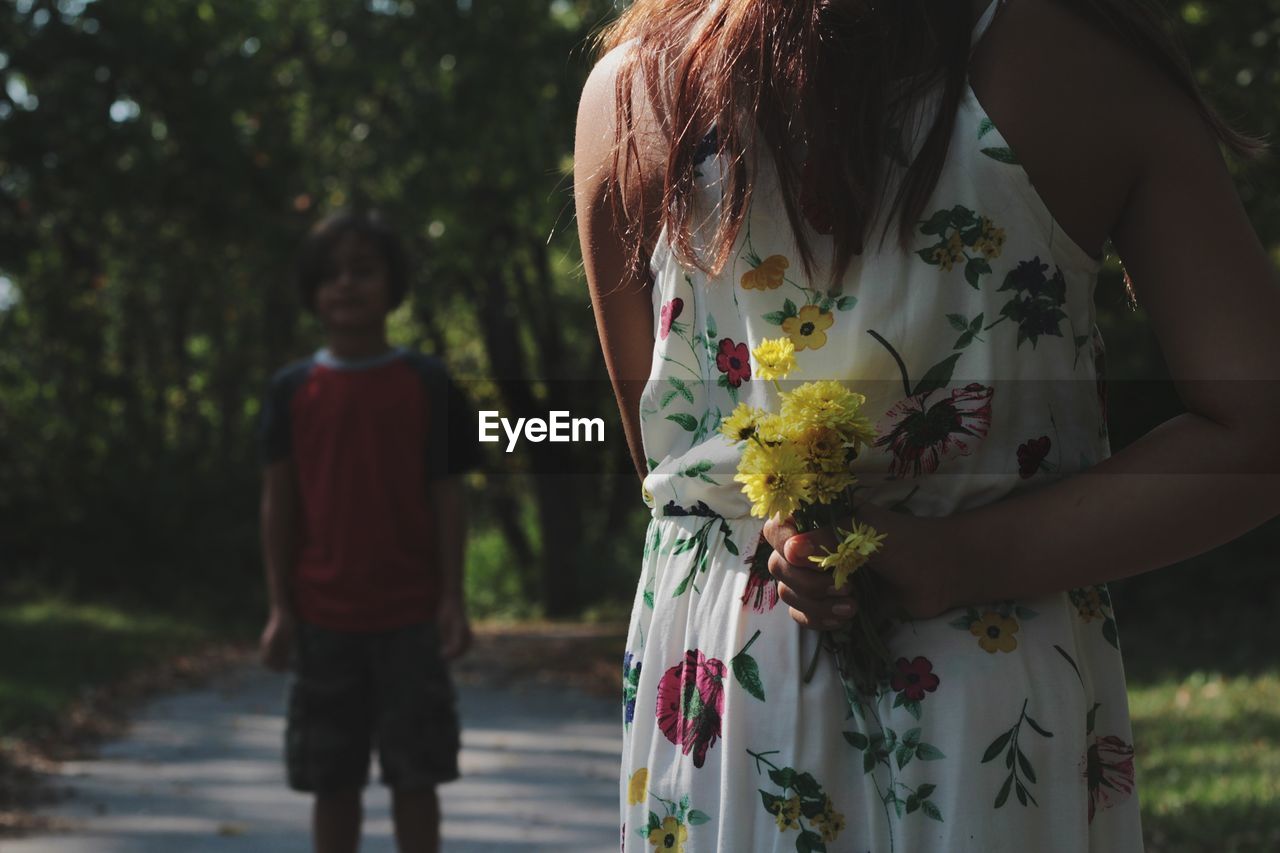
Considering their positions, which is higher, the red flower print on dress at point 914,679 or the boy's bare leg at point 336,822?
the red flower print on dress at point 914,679

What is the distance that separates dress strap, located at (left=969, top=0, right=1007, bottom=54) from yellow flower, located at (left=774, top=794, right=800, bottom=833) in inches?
28.0

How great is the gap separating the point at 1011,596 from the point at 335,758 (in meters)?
3.42

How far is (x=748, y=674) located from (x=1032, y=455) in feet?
1.12

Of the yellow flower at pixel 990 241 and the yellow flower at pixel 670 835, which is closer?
the yellow flower at pixel 990 241

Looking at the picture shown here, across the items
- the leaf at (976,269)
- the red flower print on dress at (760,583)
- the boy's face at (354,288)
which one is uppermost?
the boy's face at (354,288)

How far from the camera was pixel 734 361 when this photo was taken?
159 centimetres

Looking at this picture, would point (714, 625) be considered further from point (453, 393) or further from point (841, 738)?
point (453, 393)

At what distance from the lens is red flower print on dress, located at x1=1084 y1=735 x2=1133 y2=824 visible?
1482 mm

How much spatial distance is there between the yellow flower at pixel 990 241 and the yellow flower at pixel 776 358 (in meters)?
0.20

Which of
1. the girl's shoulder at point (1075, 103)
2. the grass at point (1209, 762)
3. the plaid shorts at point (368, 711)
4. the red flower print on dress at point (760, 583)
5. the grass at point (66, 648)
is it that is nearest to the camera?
the girl's shoulder at point (1075, 103)

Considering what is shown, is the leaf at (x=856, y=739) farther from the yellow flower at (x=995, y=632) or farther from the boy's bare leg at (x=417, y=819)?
the boy's bare leg at (x=417, y=819)

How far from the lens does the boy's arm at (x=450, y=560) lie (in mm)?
4621

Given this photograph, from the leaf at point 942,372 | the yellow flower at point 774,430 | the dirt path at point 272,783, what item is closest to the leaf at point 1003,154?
the leaf at point 942,372

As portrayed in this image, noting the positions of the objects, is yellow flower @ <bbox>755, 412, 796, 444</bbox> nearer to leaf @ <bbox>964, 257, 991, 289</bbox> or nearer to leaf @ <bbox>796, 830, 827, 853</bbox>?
leaf @ <bbox>964, 257, 991, 289</bbox>
